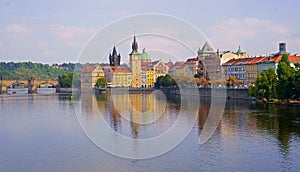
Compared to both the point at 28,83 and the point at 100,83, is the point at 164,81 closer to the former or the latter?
the point at 100,83

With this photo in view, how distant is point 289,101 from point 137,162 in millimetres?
20357

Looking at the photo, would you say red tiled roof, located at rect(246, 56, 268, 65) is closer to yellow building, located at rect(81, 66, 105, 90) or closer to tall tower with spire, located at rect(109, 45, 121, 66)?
yellow building, located at rect(81, 66, 105, 90)

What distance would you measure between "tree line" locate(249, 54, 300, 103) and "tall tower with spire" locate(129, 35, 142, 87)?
33898 millimetres

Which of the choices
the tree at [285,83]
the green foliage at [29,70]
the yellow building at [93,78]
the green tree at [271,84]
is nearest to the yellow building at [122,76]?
the yellow building at [93,78]

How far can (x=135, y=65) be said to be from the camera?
6938cm

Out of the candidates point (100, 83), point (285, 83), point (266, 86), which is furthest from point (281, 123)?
point (100, 83)

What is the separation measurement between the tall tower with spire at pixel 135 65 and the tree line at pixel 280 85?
33.9 metres

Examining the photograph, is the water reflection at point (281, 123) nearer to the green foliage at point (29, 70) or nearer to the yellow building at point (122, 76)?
the yellow building at point (122, 76)

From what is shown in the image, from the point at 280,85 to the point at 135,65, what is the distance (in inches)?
1578

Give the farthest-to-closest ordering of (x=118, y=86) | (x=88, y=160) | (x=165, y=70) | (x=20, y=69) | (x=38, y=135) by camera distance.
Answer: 1. (x=20, y=69)
2. (x=118, y=86)
3. (x=165, y=70)
4. (x=38, y=135)
5. (x=88, y=160)

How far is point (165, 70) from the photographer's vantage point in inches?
2426

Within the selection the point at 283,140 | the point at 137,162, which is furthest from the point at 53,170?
the point at 283,140

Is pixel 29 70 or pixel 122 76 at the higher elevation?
pixel 29 70

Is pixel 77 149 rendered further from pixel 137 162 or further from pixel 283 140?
pixel 283 140
